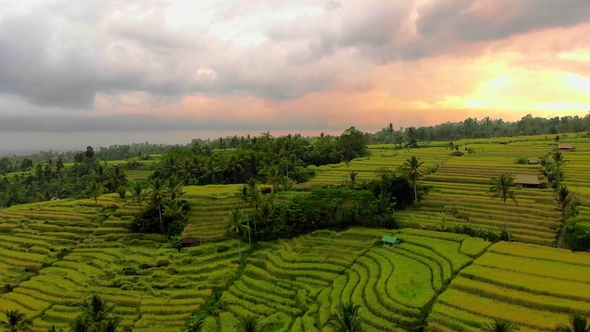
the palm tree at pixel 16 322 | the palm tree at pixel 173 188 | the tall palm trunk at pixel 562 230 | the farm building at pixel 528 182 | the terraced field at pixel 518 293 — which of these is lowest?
the palm tree at pixel 16 322

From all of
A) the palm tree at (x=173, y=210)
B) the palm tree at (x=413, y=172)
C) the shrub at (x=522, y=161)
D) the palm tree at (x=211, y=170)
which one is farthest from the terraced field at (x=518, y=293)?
the palm tree at (x=211, y=170)

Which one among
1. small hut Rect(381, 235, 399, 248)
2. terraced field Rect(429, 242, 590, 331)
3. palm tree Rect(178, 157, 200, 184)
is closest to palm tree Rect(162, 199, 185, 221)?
palm tree Rect(178, 157, 200, 184)

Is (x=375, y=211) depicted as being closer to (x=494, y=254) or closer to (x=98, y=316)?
(x=494, y=254)

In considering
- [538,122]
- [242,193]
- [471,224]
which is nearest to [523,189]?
[471,224]

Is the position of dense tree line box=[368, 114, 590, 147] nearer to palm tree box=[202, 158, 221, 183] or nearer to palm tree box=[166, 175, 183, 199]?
palm tree box=[202, 158, 221, 183]

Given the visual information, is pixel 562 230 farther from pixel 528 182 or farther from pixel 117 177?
pixel 117 177

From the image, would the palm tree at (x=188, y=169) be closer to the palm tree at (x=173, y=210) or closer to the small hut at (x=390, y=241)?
the palm tree at (x=173, y=210)
